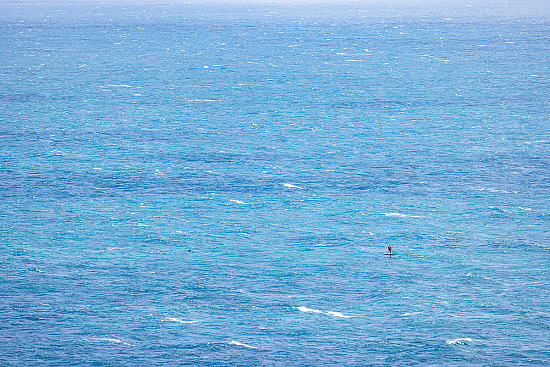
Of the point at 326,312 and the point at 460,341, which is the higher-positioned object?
the point at 326,312

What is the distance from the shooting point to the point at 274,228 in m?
85.9

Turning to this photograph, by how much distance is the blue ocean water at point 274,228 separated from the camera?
2484 inches

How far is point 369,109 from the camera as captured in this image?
142 m

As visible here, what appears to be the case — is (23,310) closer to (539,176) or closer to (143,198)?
(143,198)

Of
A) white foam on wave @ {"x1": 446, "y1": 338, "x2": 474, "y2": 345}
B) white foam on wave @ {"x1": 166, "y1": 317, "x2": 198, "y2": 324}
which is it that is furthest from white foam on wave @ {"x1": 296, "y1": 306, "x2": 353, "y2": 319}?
white foam on wave @ {"x1": 166, "y1": 317, "x2": 198, "y2": 324}

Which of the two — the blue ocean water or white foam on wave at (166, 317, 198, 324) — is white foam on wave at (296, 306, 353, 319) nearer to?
the blue ocean water

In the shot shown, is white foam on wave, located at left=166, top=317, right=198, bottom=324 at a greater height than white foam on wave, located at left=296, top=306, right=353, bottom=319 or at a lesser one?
lesser

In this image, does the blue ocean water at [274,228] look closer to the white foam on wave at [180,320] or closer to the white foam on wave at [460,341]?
the white foam on wave at [460,341]

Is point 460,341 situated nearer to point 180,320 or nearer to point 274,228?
point 180,320

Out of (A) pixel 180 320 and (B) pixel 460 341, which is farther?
(A) pixel 180 320

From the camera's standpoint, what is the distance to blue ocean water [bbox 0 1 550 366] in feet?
207

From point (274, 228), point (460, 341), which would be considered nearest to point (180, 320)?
point (460, 341)

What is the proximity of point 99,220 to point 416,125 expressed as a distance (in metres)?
58.4

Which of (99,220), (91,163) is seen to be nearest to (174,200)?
(99,220)
